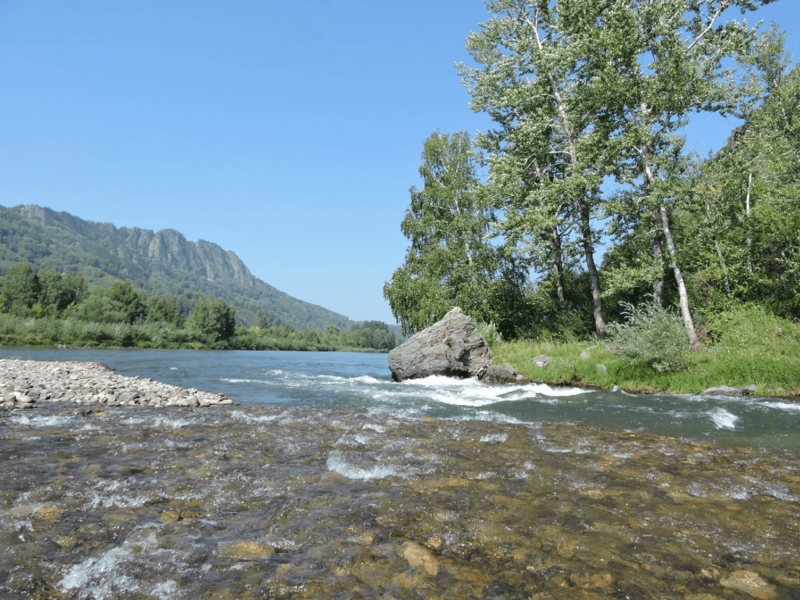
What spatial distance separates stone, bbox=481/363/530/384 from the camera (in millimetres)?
21641

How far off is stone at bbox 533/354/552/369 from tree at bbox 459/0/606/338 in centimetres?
506

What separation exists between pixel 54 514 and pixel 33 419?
7.18 metres

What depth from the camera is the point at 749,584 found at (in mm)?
3779

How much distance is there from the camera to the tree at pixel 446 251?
32875mm

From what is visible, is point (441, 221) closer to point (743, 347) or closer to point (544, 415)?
point (743, 347)

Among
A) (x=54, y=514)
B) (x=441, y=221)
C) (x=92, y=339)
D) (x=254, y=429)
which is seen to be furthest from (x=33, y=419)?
(x=92, y=339)

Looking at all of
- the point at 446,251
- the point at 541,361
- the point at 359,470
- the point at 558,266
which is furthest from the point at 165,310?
the point at 359,470

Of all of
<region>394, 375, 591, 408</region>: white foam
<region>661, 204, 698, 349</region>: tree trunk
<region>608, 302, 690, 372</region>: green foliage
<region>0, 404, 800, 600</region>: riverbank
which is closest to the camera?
<region>0, 404, 800, 600</region>: riverbank

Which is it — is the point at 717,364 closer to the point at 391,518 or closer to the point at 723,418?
the point at 723,418

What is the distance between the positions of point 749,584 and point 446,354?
20.2 m

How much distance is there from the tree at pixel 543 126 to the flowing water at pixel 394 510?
1607 centimetres

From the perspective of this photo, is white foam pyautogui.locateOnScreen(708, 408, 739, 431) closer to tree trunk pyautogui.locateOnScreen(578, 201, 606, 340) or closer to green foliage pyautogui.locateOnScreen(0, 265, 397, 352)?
tree trunk pyautogui.locateOnScreen(578, 201, 606, 340)

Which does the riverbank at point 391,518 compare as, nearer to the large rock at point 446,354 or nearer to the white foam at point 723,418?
the white foam at point 723,418

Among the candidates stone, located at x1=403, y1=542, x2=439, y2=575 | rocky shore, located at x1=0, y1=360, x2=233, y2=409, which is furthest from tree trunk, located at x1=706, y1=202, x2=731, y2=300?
stone, located at x1=403, y1=542, x2=439, y2=575
